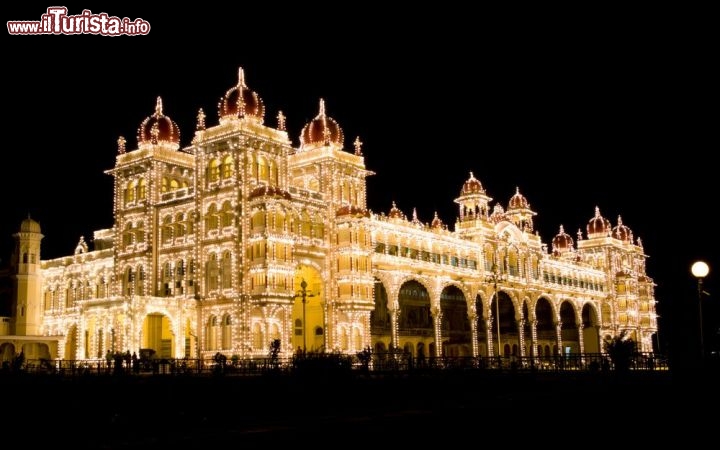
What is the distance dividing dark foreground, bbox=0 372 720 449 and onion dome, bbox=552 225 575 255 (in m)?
59.9

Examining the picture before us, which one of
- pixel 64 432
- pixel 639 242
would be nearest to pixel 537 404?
pixel 64 432

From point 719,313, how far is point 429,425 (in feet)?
266

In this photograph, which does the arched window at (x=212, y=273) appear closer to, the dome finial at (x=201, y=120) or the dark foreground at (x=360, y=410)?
the dome finial at (x=201, y=120)

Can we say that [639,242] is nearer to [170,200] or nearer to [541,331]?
[541,331]

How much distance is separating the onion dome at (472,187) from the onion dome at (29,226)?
41183mm

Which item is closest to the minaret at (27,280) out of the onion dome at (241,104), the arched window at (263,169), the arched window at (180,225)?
A: the arched window at (180,225)

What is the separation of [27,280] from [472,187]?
43517 millimetres

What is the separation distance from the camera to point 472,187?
8206 cm

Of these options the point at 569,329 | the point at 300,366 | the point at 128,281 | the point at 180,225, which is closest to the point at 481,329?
the point at 569,329

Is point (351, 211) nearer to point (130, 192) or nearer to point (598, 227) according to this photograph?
point (130, 192)

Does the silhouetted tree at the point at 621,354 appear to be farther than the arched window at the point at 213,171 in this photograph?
No

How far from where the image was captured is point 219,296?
5588 cm

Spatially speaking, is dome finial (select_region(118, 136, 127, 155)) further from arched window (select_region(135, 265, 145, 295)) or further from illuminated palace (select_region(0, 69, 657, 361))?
arched window (select_region(135, 265, 145, 295))

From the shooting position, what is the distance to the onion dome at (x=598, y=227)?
10375 cm
